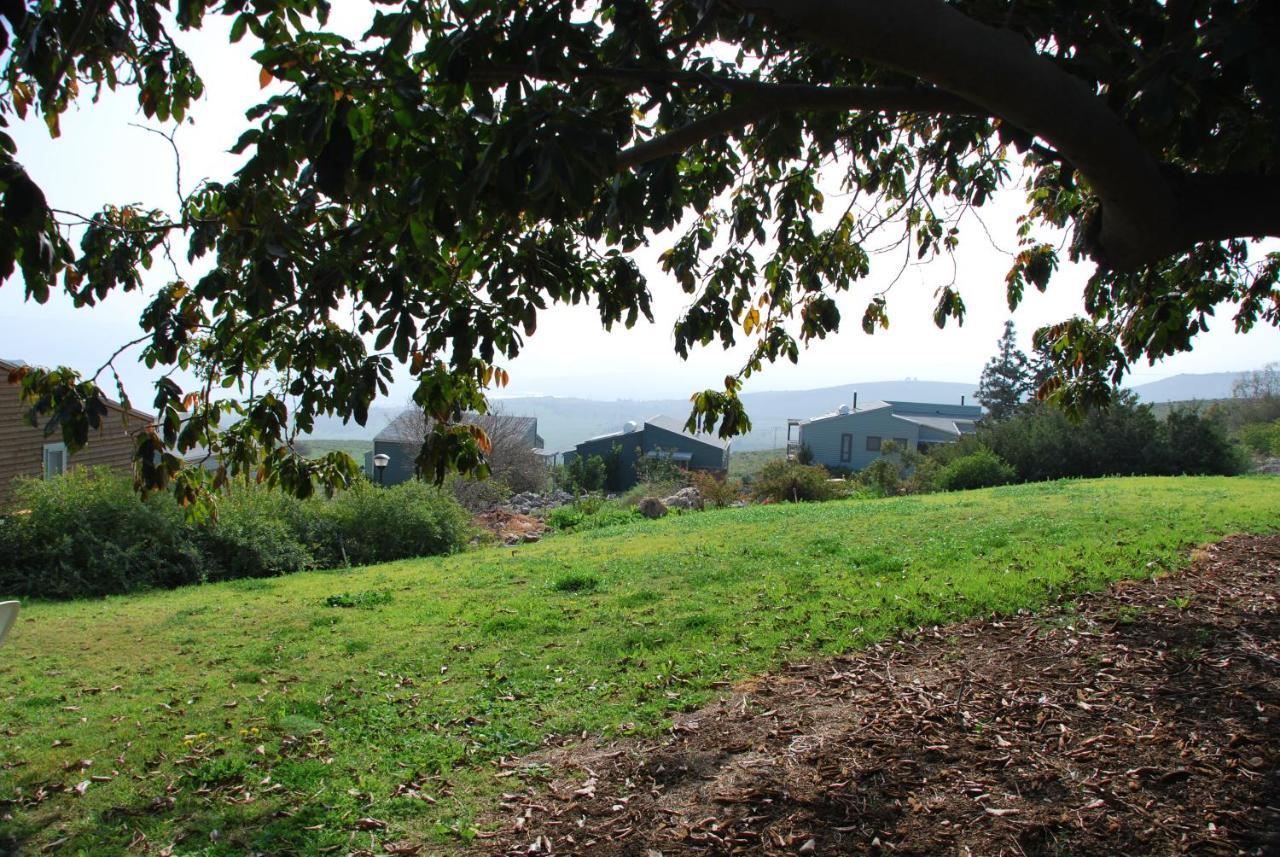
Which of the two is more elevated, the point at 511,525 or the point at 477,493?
the point at 477,493

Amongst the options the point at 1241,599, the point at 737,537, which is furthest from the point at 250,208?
the point at 737,537

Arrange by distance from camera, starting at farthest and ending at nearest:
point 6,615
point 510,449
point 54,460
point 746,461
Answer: point 746,461 < point 510,449 < point 54,460 < point 6,615

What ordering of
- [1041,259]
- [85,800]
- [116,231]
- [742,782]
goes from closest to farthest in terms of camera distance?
1. [742,782]
2. [85,800]
3. [116,231]
4. [1041,259]

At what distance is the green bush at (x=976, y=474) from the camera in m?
21.9

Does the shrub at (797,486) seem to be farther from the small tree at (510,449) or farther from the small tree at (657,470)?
the small tree at (510,449)

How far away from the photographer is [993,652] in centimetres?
475

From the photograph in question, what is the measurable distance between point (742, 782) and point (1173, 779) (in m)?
1.68

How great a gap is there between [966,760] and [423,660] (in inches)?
147

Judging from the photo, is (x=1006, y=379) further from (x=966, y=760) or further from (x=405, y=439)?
(x=966, y=760)

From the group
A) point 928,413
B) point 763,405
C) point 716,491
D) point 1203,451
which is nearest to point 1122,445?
point 1203,451

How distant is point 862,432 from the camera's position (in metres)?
50.0

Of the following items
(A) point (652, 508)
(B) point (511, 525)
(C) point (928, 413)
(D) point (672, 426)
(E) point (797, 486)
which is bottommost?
(B) point (511, 525)

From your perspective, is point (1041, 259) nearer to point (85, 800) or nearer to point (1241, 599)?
point (1241, 599)

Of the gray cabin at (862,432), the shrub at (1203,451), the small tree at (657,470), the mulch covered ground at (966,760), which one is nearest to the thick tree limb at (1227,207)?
the mulch covered ground at (966,760)
